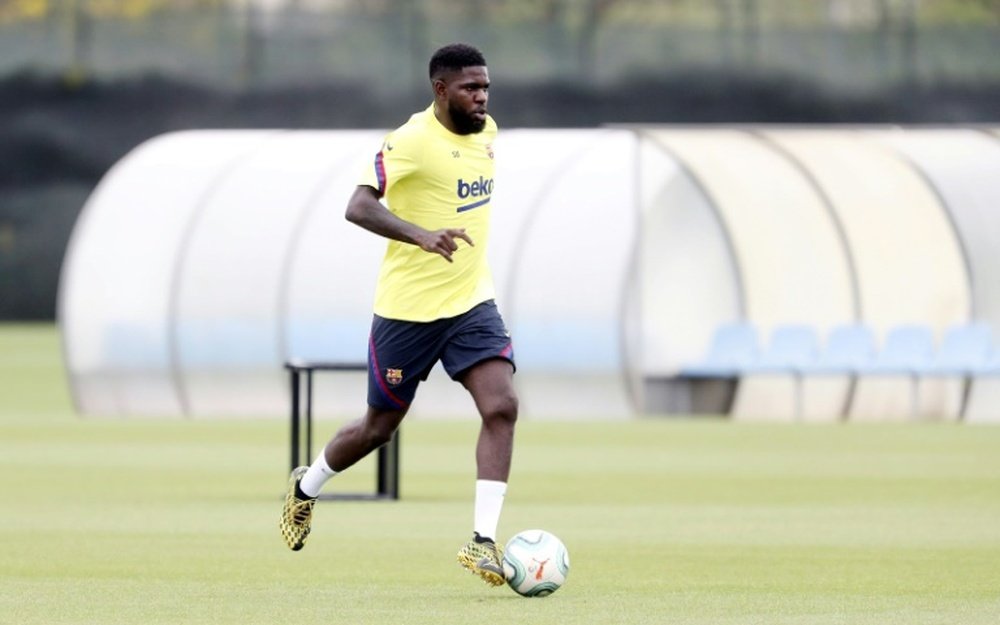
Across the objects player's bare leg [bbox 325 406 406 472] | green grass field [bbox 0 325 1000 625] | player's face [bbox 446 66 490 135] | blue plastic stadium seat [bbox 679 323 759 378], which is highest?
player's face [bbox 446 66 490 135]

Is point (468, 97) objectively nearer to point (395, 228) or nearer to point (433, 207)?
point (433, 207)

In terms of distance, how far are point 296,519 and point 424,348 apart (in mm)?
1117

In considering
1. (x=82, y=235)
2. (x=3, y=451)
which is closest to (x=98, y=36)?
(x=82, y=235)

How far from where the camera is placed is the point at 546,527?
13.2 meters

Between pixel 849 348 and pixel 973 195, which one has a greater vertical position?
pixel 973 195

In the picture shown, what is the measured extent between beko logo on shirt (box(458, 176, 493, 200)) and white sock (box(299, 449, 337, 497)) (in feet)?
4.47

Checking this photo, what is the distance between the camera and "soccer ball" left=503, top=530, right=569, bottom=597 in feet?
31.6

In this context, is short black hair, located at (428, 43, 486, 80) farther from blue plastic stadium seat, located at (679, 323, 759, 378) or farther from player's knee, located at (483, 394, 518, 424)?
blue plastic stadium seat, located at (679, 323, 759, 378)

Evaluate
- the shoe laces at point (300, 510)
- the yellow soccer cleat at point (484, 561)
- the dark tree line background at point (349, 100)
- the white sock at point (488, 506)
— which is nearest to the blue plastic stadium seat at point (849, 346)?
the shoe laces at point (300, 510)

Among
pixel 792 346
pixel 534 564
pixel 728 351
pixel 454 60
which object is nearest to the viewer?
pixel 534 564

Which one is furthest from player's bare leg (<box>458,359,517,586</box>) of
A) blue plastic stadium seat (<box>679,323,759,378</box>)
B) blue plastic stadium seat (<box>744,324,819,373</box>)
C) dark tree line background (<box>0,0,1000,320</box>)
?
dark tree line background (<box>0,0,1000,320</box>)

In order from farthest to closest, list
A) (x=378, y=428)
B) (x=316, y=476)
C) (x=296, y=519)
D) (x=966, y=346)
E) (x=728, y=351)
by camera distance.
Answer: (x=728, y=351) → (x=966, y=346) → (x=296, y=519) → (x=316, y=476) → (x=378, y=428)

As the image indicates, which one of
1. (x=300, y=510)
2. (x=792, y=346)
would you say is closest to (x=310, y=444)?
(x=300, y=510)

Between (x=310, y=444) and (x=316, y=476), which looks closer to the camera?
(x=316, y=476)
